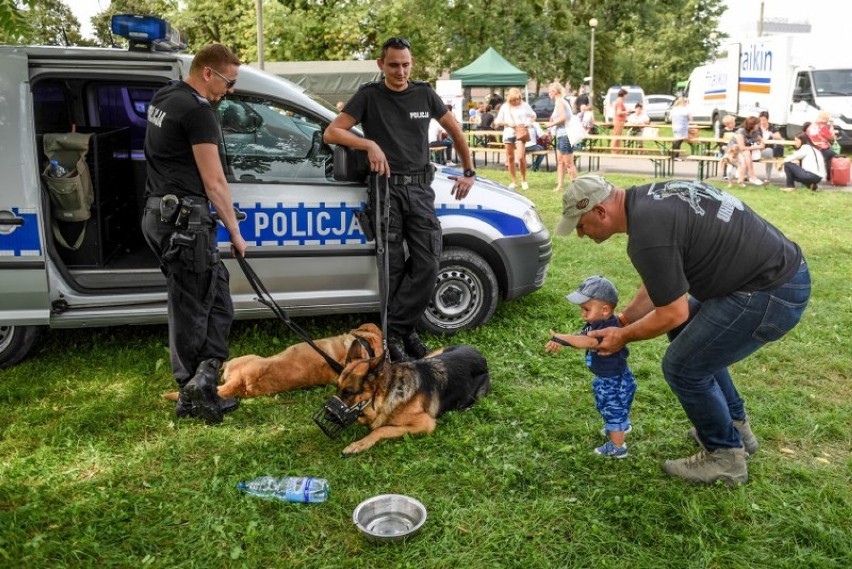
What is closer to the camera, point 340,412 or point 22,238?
point 340,412

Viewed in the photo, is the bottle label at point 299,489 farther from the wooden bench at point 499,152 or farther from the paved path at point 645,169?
the paved path at point 645,169

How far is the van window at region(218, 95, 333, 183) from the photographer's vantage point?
482 cm

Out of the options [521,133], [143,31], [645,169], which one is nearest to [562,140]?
[521,133]

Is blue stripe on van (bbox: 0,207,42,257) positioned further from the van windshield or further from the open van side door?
the van windshield

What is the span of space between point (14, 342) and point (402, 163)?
109 inches

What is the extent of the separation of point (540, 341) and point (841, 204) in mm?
8230

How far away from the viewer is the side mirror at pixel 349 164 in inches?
182

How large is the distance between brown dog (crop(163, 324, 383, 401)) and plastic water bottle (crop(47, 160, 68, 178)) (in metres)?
1.81

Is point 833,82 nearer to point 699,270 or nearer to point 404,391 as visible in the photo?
point 699,270

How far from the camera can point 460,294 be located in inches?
211

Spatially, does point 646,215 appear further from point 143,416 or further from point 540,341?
point 143,416

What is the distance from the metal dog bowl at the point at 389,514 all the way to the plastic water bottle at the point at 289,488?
9.9 inches

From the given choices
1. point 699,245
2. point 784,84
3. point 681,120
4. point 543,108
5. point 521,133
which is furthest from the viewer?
point 543,108

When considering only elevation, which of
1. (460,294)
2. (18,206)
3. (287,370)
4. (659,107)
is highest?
(659,107)
